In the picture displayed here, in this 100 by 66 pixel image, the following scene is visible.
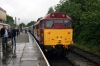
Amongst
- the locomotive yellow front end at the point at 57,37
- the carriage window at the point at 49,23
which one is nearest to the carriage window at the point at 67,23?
the locomotive yellow front end at the point at 57,37

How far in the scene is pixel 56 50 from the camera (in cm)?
1658

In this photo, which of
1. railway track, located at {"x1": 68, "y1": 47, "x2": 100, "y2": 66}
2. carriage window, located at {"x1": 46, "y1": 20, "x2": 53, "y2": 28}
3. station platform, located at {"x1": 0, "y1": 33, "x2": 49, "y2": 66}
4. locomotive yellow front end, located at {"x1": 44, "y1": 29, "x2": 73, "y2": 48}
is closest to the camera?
station platform, located at {"x1": 0, "y1": 33, "x2": 49, "y2": 66}

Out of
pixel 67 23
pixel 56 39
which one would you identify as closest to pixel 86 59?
pixel 56 39

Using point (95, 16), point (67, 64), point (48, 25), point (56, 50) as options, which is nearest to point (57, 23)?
point (48, 25)

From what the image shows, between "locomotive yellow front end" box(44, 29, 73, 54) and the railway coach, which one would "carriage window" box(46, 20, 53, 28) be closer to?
the railway coach

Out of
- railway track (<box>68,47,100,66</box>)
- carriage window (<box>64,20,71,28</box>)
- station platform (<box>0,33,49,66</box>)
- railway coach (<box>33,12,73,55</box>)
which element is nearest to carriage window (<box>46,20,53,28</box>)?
railway coach (<box>33,12,73,55</box>)

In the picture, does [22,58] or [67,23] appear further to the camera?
[67,23]

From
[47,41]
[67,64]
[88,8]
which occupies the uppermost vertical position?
[88,8]

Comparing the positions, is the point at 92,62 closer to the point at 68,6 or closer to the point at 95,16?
the point at 95,16

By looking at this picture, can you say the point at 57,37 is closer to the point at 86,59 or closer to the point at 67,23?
the point at 67,23

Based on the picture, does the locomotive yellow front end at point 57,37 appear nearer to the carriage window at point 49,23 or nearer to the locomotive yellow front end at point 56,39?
the locomotive yellow front end at point 56,39

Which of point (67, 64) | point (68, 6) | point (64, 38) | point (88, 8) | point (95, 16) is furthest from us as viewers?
point (68, 6)

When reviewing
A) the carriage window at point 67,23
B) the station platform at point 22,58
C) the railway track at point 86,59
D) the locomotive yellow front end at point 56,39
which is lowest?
the railway track at point 86,59

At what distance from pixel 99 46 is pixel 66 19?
22.5 feet
